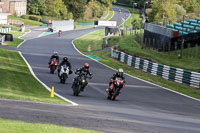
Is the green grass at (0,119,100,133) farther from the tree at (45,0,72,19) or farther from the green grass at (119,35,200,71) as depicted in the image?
the tree at (45,0,72,19)

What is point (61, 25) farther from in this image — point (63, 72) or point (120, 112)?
point (120, 112)

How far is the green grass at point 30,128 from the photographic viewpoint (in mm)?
10641

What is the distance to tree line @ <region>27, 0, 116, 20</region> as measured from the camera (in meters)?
141

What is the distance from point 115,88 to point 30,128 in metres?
Answer: 11.0

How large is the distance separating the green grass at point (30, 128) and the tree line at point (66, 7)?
129 m

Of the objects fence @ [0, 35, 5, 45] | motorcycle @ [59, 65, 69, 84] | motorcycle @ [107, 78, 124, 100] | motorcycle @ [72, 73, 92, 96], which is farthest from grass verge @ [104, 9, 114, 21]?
motorcycle @ [107, 78, 124, 100]

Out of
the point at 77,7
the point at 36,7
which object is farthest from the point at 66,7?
the point at 36,7

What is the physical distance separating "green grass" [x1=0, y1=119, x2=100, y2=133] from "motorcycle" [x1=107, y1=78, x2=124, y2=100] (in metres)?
9.80

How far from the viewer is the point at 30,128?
36.5 feet

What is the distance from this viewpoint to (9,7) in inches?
5197

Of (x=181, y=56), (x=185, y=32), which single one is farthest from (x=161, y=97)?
(x=185, y=32)

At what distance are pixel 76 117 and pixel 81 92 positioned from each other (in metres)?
10.0

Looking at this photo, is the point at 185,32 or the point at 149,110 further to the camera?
the point at 185,32

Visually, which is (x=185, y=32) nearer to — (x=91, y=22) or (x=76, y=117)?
(x=76, y=117)
